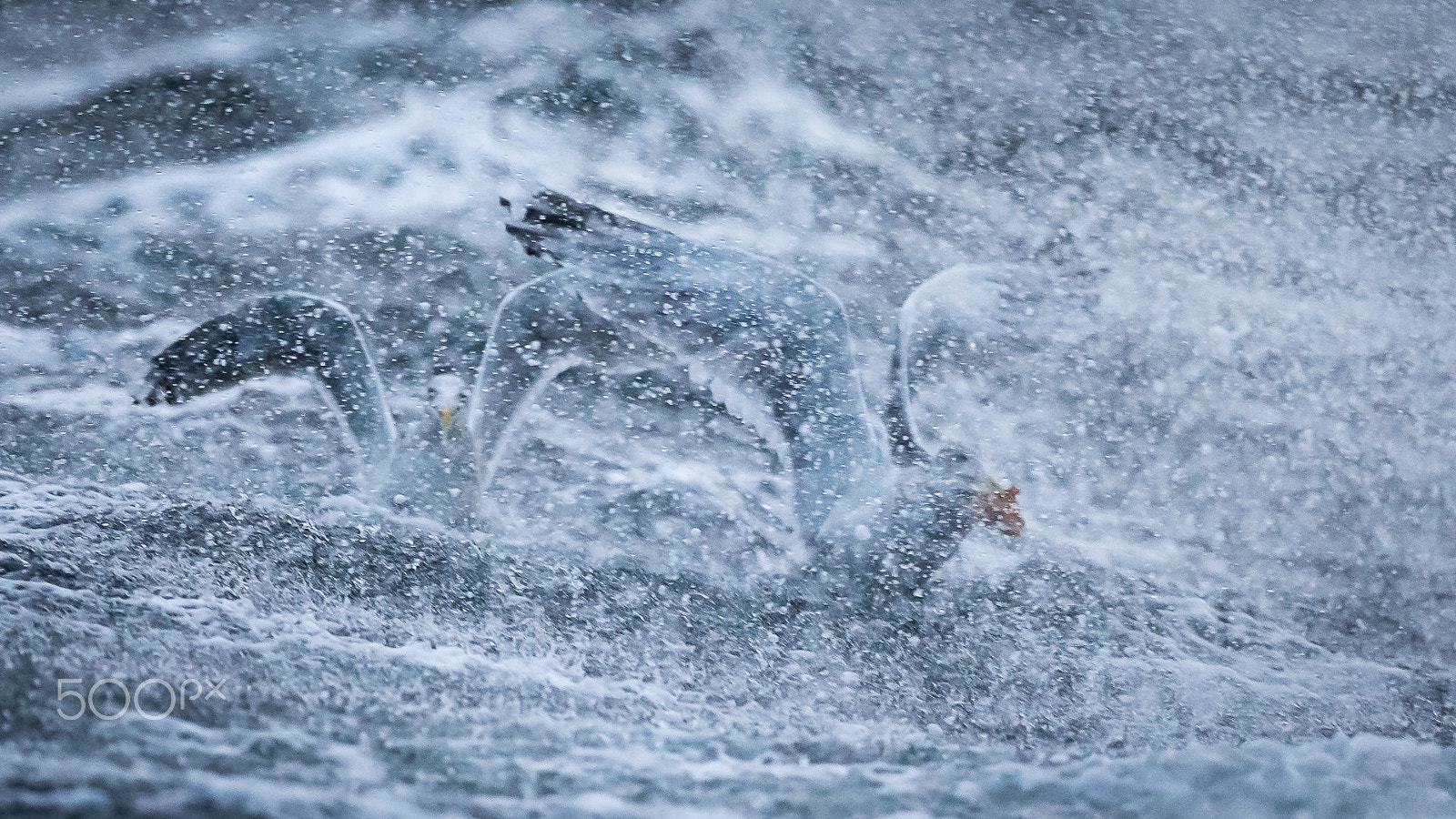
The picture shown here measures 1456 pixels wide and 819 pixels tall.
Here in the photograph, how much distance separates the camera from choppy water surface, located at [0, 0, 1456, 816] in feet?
2.16

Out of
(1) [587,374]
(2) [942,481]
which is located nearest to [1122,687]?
(2) [942,481]

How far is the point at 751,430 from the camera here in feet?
Result: 2.38

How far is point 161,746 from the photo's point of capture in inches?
23.0

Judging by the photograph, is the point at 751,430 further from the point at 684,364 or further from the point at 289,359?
the point at 289,359

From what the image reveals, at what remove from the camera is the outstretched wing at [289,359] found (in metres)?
0.71

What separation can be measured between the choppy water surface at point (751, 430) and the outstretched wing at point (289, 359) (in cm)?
2

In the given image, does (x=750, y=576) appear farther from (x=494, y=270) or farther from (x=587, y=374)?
(x=494, y=270)

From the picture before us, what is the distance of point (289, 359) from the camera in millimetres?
711

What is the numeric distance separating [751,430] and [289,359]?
382mm

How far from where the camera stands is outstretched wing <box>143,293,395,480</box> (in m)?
0.71

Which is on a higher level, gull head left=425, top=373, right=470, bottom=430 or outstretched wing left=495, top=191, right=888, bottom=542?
outstretched wing left=495, top=191, right=888, bottom=542

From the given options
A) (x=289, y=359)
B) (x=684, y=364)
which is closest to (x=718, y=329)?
(x=684, y=364)

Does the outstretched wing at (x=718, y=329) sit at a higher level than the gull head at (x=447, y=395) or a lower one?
higher

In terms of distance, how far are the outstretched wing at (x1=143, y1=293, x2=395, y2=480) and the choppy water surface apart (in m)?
0.02
